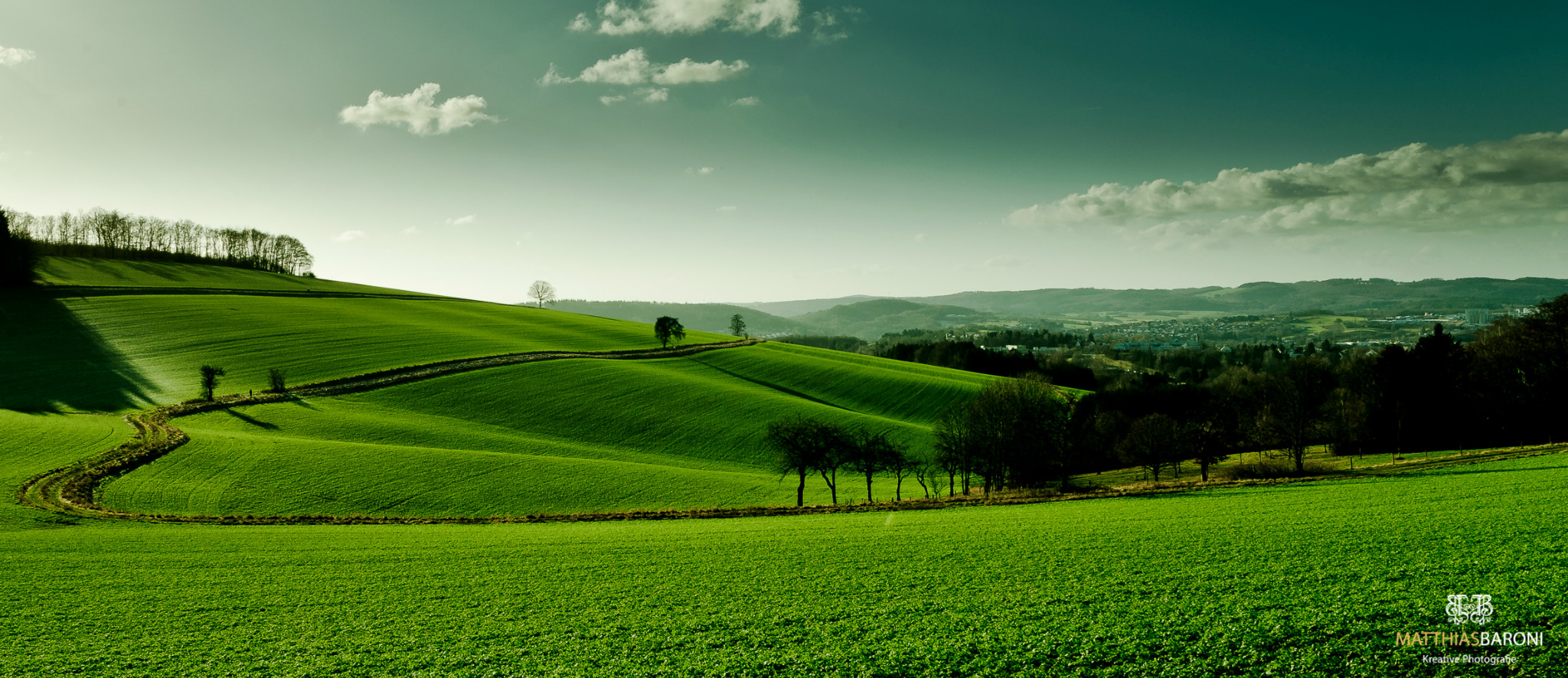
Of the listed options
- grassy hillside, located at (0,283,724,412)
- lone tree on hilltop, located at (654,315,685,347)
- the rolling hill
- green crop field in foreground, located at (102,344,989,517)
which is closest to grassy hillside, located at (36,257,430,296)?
the rolling hill

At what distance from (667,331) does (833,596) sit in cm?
8828

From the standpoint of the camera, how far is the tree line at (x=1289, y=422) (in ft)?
172

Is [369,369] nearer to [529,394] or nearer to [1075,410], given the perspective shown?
[529,394]

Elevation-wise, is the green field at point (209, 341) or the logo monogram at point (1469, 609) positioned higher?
the green field at point (209, 341)

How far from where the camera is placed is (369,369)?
68.8 m

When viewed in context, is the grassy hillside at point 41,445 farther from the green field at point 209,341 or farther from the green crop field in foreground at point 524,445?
the green field at point 209,341

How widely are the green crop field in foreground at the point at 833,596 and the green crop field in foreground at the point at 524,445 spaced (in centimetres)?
1056

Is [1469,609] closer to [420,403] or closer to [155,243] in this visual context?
[420,403]

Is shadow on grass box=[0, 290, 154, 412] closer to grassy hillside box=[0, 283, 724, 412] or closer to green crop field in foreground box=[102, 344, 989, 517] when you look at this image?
grassy hillside box=[0, 283, 724, 412]

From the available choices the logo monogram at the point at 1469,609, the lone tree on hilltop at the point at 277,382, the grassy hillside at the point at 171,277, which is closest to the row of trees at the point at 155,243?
the grassy hillside at the point at 171,277

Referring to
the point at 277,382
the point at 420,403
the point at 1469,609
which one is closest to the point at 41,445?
the point at 277,382

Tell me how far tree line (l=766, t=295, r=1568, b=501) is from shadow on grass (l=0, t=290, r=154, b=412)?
2271 inches

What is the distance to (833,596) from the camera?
690 inches

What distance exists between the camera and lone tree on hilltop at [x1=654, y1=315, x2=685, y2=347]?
4045 inches
